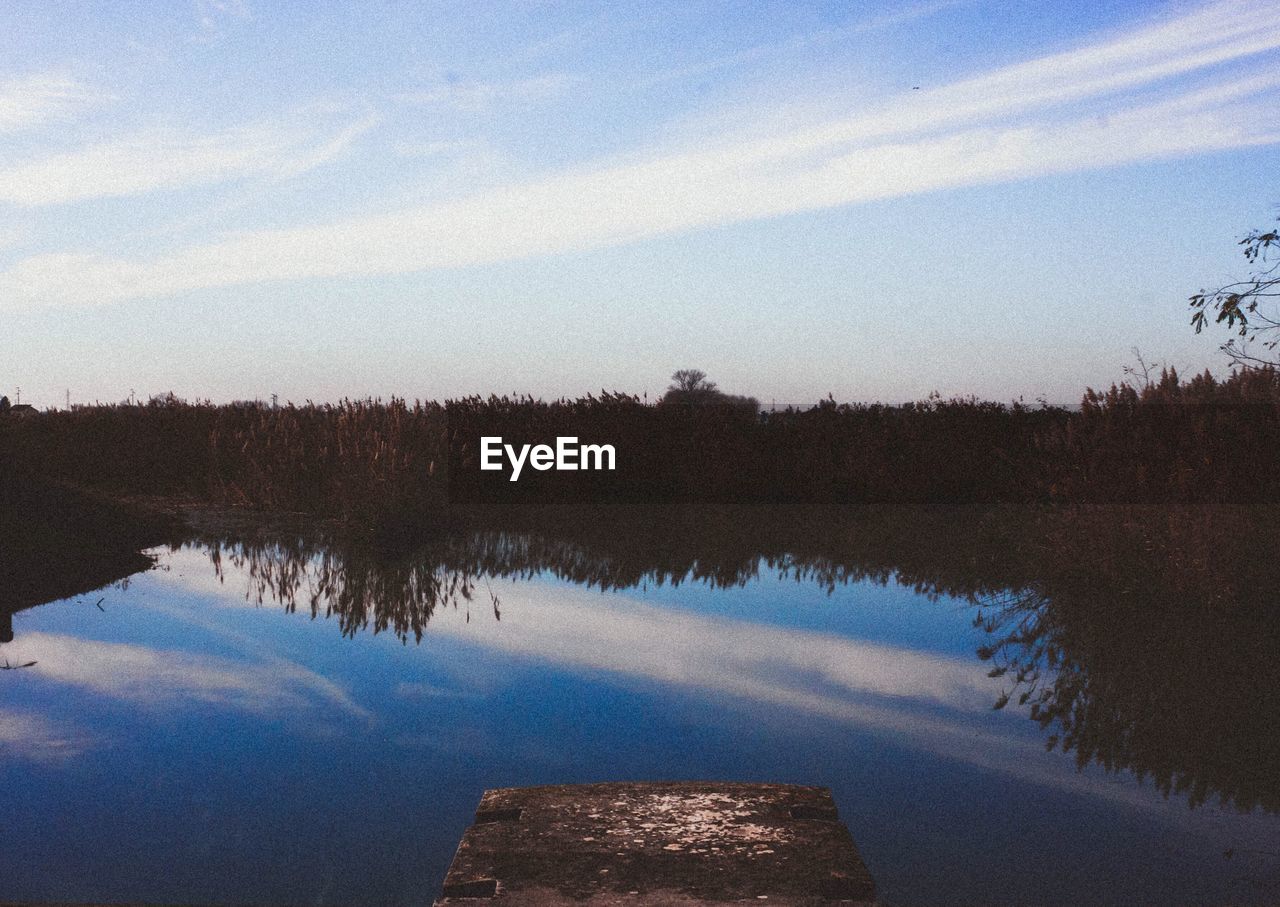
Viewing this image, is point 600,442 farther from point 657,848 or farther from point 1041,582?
point 657,848

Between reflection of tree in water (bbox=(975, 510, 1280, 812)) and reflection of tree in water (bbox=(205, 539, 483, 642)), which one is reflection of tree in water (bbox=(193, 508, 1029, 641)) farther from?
reflection of tree in water (bbox=(975, 510, 1280, 812))

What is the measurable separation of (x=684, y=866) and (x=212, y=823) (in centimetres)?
225

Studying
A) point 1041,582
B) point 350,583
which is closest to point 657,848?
point 350,583

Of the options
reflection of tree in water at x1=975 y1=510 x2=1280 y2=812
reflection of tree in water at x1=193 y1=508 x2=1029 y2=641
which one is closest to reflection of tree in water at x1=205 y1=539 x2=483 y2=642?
reflection of tree in water at x1=193 y1=508 x2=1029 y2=641

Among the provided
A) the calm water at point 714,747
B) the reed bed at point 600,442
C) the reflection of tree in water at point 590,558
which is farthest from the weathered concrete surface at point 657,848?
the reed bed at point 600,442

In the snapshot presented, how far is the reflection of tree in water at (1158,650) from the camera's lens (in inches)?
233

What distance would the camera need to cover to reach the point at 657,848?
4180 mm

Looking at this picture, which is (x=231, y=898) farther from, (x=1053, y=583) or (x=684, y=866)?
(x=1053, y=583)

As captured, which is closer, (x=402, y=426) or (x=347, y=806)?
(x=347, y=806)

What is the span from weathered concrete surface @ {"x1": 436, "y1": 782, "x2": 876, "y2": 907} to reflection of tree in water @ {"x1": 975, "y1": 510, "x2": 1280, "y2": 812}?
2.22m

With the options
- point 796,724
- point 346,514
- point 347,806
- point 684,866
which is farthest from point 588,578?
point 684,866

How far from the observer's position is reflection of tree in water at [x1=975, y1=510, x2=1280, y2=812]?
5.93 m

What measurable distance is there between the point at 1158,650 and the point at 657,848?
5.85 m

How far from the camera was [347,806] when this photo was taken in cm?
493
